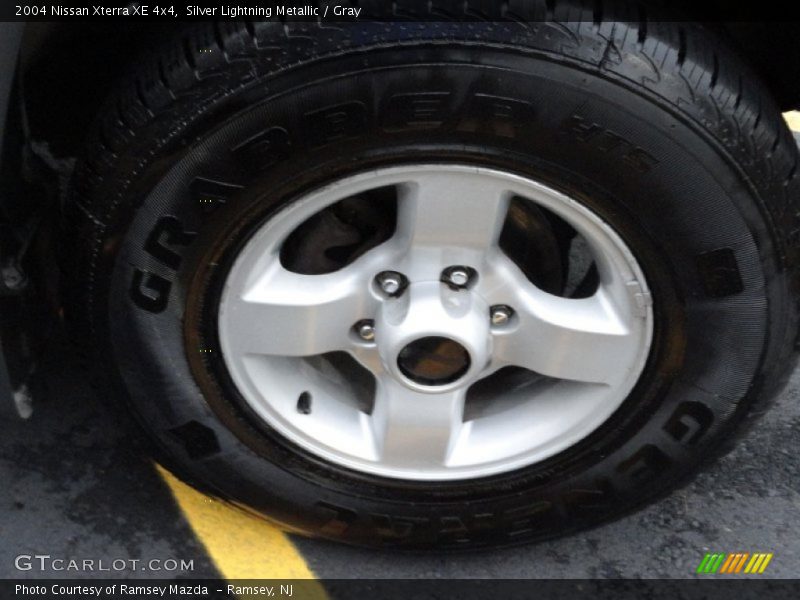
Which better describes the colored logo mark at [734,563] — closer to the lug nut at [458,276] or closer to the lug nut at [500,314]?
the lug nut at [500,314]

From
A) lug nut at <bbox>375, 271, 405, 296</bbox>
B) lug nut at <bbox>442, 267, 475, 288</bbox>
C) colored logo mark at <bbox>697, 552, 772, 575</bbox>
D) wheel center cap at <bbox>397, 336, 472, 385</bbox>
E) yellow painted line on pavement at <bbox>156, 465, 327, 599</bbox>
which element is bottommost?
yellow painted line on pavement at <bbox>156, 465, 327, 599</bbox>

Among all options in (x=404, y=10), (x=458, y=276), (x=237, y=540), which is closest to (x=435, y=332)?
(x=458, y=276)

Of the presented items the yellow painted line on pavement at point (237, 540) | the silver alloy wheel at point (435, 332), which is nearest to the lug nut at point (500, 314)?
the silver alloy wheel at point (435, 332)

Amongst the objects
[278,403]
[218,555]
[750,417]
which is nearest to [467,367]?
[278,403]

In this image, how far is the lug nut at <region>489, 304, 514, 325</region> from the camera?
192 cm

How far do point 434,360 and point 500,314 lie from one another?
0.15m

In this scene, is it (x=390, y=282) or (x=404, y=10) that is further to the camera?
(x=390, y=282)

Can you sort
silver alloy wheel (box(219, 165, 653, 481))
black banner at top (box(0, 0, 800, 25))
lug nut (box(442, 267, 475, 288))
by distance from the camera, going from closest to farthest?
1. black banner at top (box(0, 0, 800, 25))
2. silver alloy wheel (box(219, 165, 653, 481))
3. lug nut (box(442, 267, 475, 288))

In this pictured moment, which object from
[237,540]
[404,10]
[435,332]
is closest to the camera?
[404,10]

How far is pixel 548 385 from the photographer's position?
6.90ft

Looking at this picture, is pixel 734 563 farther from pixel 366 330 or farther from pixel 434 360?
pixel 366 330

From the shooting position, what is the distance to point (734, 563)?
87.0 inches

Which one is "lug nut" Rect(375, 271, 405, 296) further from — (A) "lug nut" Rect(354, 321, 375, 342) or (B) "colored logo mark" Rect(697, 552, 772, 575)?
(B) "colored logo mark" Rect(697, 552, 772, 575)

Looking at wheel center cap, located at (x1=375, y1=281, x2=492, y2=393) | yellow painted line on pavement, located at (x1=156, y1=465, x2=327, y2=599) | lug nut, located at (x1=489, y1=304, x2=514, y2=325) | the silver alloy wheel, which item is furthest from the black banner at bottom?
lug nut, located at (x1=489, y1=304, x2=514, y2=325)
